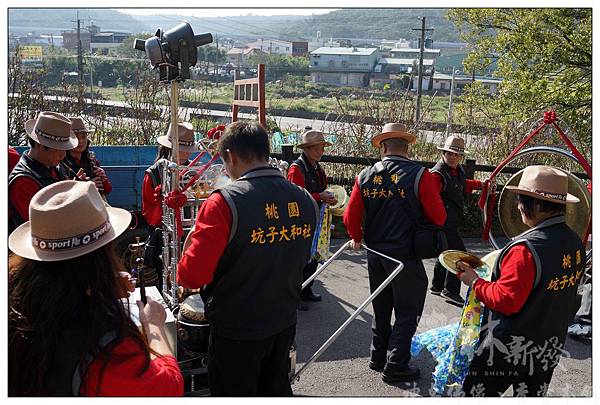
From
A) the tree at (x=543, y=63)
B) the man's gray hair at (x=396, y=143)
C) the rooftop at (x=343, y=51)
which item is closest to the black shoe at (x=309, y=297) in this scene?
the man's gray hair at (x=396, y=143)

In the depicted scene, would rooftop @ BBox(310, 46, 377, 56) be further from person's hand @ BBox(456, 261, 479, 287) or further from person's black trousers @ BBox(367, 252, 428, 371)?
person's hand @ BBox(456, 261, 479, 287)

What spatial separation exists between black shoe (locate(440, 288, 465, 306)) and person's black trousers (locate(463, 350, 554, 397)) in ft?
8.86

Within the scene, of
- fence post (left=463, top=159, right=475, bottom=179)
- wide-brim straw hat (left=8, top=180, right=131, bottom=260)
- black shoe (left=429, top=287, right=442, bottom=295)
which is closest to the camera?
wide-brim straw hat (left=8, top=180, right=131, bottom=260)

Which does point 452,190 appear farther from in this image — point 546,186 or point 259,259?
point 259,259

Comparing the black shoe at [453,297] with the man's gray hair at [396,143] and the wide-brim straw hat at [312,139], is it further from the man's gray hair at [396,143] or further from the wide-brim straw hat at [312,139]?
the man's gray hair at [396,143]

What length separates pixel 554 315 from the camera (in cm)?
288

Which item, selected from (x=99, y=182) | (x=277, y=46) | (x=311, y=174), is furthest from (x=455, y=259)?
(x=277, y=46)

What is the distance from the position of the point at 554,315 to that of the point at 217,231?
1.74 metres

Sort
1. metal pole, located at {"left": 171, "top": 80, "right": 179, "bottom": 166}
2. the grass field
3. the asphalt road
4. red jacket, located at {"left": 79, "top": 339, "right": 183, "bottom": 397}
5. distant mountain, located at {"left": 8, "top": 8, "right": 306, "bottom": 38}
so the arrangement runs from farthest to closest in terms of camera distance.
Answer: the grass field
distant mountain, located at {"left": 8, "top": 8, "right": 306, "bottom": 38}
the asphalt road
metal pole, located at {"left": 171, "top": 80, "right": 179, "bottom": 166}
red jacket, located at {"left": 79, "top": 339, "right": 183, "bottom": 397}

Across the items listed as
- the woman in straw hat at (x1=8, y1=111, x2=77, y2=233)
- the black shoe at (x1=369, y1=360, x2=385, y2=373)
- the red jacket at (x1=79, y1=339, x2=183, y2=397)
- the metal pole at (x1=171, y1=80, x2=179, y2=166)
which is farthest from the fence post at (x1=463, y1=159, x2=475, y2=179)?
the red jacket at (x1=79, y1=339, x2=183, y2=397)

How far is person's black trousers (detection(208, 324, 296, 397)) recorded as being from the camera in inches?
109

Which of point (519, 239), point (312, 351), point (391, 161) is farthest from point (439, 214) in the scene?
point (312, 351)

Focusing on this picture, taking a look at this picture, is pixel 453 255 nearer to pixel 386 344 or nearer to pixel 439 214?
pixel 439 214

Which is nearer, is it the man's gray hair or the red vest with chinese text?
the red vest with chinese text
